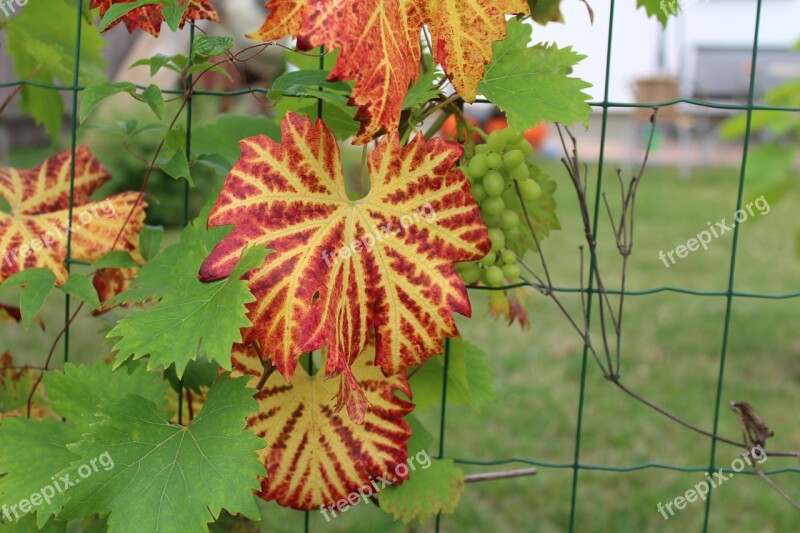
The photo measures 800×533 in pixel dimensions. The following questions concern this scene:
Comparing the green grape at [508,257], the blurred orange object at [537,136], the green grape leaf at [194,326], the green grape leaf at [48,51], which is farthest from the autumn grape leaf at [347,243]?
the blurred orange object at [537,136]

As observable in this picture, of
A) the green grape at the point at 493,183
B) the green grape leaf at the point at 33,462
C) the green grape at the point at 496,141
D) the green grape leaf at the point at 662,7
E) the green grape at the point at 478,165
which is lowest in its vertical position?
the green grape leaf at the point at 33,462

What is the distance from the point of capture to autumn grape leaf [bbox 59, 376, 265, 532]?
80cm

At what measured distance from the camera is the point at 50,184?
1136 millimetres

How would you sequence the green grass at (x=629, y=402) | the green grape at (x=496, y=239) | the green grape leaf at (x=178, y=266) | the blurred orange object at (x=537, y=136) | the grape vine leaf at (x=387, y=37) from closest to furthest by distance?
the grape vine leaf at (x=387, y=37), the green grape leaf at (x=178, y=266), the green grape at (x=496, y=239), the green grass at (x=629, y=402), the blurred orange object at (x=537, y=136)

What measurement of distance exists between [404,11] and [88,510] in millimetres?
552

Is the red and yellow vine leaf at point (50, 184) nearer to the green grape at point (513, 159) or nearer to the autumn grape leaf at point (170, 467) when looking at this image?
the autumn grape leaf at point (170, 467)

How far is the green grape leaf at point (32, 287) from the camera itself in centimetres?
92

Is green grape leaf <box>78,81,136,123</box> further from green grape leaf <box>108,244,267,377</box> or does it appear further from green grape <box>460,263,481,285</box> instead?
green grape <box>460,263,481,285</box>

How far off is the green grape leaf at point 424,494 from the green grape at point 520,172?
0.35m

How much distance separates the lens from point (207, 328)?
0.77 metres

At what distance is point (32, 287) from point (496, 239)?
505 mm

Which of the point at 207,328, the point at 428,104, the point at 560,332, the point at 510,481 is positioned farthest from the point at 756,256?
the point at 207,328

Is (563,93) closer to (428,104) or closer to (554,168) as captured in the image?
(428,104)

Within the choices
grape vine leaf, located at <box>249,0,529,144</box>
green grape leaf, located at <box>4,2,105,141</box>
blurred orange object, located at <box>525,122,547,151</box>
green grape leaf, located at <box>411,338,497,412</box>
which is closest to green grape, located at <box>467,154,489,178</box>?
Answer: grape vine leaf, located at <box>249,0,529,144</box>
